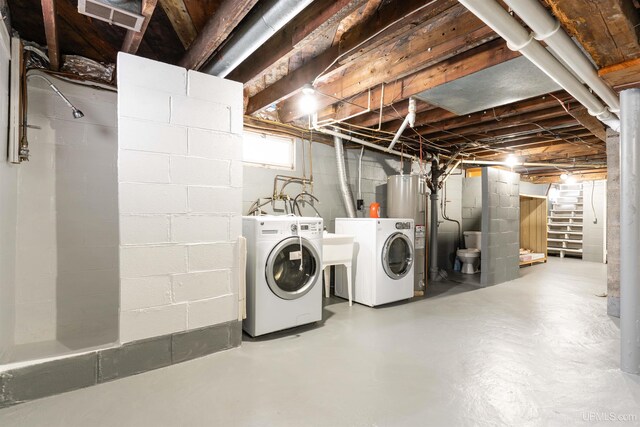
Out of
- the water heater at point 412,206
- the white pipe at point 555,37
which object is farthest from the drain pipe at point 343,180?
the white pipe at point 555,37

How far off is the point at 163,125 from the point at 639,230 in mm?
3341

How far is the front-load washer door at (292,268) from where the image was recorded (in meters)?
2.70

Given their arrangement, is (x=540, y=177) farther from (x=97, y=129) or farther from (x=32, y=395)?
(x=32, y=395)

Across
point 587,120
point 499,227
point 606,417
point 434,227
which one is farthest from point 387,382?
point 499,227

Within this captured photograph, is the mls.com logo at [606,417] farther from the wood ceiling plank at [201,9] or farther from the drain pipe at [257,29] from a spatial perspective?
the wood ceiling plank at [201,9]

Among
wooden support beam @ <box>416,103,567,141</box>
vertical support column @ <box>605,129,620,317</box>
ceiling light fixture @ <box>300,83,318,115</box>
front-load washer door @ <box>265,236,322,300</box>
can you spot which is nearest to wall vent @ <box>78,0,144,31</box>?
ceiling light fixture @ <box>300,83,318,115</box>

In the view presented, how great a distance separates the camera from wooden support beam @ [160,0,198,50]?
6.80 feet

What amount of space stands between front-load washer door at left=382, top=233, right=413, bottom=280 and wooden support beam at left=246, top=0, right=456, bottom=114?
6.51 ft

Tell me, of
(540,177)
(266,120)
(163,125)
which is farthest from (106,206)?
(540,177)

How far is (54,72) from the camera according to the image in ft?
8.02

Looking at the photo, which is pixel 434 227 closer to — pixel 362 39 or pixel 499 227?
pixel 499 227

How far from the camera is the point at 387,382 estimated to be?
202 centimetres

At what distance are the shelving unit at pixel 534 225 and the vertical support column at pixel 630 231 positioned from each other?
18.1 ft

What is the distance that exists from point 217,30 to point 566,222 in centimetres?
941
